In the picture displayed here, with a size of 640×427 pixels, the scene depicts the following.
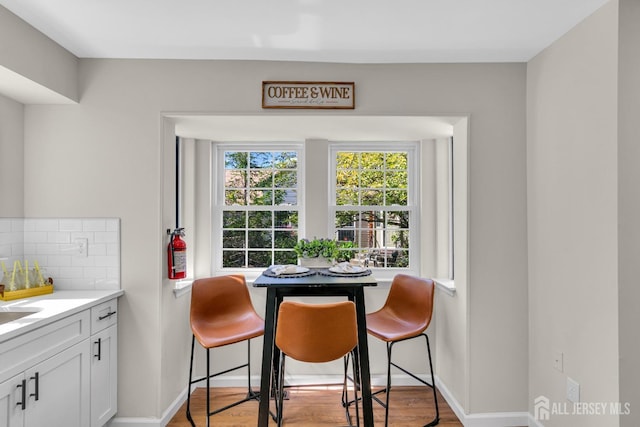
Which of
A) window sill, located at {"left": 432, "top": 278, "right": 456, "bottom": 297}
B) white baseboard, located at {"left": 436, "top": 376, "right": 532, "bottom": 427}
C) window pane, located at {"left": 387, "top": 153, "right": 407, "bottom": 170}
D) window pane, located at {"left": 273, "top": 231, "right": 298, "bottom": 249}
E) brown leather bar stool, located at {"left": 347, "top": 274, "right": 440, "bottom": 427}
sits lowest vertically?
white baseboard, located at {"left": 436, "top": 376, "right": 532, "bottom": 427}

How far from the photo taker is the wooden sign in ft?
8.59

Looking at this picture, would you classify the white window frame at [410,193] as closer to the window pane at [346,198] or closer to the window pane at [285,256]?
the window pane at [346,198]

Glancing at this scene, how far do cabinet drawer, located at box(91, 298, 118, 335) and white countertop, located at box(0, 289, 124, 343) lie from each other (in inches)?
1.9

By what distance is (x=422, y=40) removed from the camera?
235 cm

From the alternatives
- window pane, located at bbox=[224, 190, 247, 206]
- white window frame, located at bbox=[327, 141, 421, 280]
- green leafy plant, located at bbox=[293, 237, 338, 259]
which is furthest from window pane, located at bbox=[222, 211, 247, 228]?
white window frame, located at bbox=[327, 141, 421, 280]

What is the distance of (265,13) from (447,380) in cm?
288

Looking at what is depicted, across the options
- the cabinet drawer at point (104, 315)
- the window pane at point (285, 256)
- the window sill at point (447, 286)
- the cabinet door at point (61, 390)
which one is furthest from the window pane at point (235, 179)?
the window sill at point (447, 286)

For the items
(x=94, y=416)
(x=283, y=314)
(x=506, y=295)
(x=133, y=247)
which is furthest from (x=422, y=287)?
(x=94, y=416)

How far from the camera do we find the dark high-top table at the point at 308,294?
2.34 m

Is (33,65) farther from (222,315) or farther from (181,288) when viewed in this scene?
(222,315)
